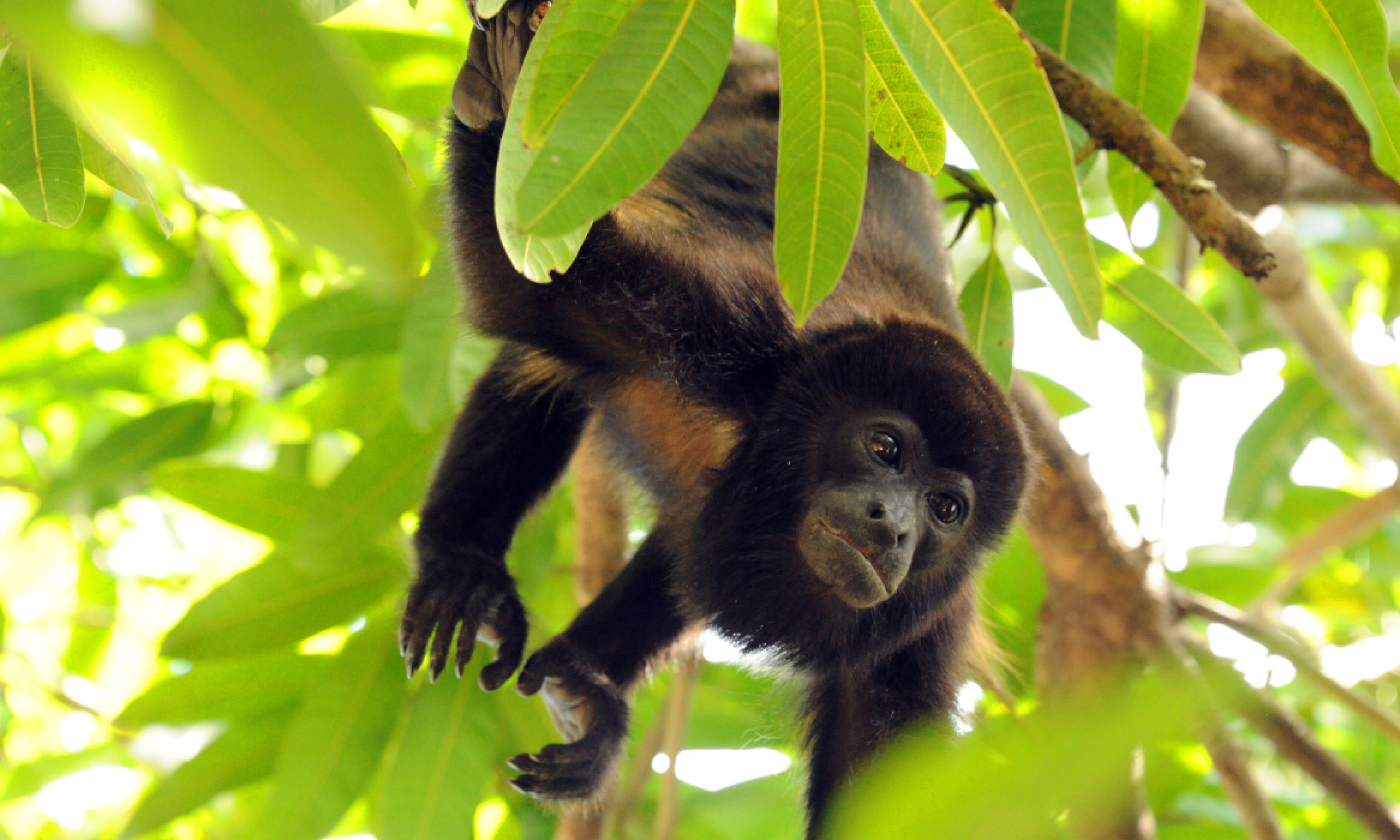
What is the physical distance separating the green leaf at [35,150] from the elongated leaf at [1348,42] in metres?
1.38

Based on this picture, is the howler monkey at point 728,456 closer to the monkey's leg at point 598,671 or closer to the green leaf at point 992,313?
the monkey's leg at point 598,671

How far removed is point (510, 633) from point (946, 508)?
1.00 m

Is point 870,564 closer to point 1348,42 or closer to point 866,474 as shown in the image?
point 866,474

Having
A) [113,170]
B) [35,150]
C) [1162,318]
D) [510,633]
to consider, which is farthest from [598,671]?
[35,150]

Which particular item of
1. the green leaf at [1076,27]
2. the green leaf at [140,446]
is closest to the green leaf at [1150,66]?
the green leaf at [1076,27]

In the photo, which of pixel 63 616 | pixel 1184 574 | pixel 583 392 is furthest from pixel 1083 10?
pixel 63 616

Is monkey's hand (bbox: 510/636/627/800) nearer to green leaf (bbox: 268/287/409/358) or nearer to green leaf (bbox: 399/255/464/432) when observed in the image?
green leaf (bbox: 399/255/464/432)

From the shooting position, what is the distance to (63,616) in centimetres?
374

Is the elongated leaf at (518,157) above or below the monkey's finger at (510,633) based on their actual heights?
above

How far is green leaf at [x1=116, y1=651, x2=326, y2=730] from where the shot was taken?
236 cm

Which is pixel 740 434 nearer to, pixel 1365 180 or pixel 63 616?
pixel 1365 180

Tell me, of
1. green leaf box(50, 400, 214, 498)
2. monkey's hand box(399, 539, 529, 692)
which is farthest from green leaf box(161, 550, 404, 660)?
green leaf box(50, 400, 214, 498)

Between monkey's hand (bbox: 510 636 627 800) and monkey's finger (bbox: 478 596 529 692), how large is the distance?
0.13 feet

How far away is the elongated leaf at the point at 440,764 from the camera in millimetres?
2137
